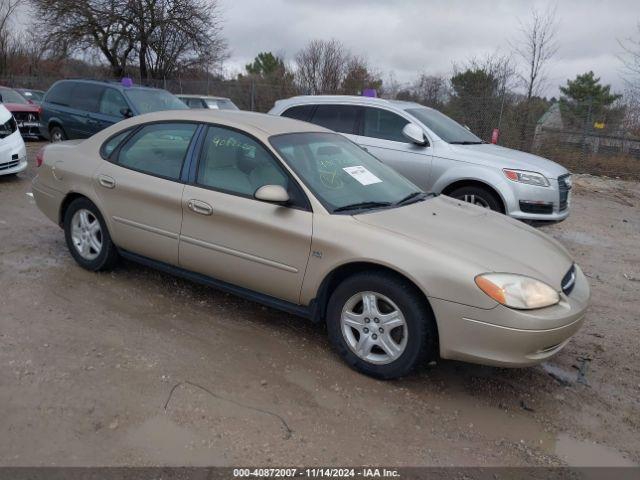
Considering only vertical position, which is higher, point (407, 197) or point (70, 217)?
point (407, 197)

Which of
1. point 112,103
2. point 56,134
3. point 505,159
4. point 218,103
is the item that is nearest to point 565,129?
point 218,103

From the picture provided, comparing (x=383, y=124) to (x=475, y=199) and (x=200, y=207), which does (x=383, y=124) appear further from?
(x=200, y=207)

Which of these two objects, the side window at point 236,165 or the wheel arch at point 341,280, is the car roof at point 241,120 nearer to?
the side window at point 236,165

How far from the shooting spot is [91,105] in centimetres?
1098

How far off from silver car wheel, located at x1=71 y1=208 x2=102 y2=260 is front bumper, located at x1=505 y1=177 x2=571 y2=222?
4.57m

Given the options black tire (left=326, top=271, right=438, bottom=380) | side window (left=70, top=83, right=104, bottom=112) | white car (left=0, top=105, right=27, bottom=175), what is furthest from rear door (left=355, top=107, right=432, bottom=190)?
side window (left=70, top=83, right=104, bottom=112)

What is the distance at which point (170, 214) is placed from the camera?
14.2ft

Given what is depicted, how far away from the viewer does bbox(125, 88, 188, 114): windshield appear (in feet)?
34.4

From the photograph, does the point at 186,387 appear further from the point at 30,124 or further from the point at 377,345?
the point at 30,124

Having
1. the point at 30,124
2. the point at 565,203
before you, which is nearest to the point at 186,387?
the point at 565,203

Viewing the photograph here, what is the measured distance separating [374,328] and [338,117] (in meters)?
4.99

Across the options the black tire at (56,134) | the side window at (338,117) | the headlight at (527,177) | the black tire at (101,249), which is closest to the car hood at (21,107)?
the black tire at (56,134)

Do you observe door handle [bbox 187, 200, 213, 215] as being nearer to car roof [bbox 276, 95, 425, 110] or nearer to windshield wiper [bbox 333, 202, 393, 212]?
windshield wiper [bbox 333, 202, 393, 212]

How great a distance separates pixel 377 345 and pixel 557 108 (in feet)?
52.1
